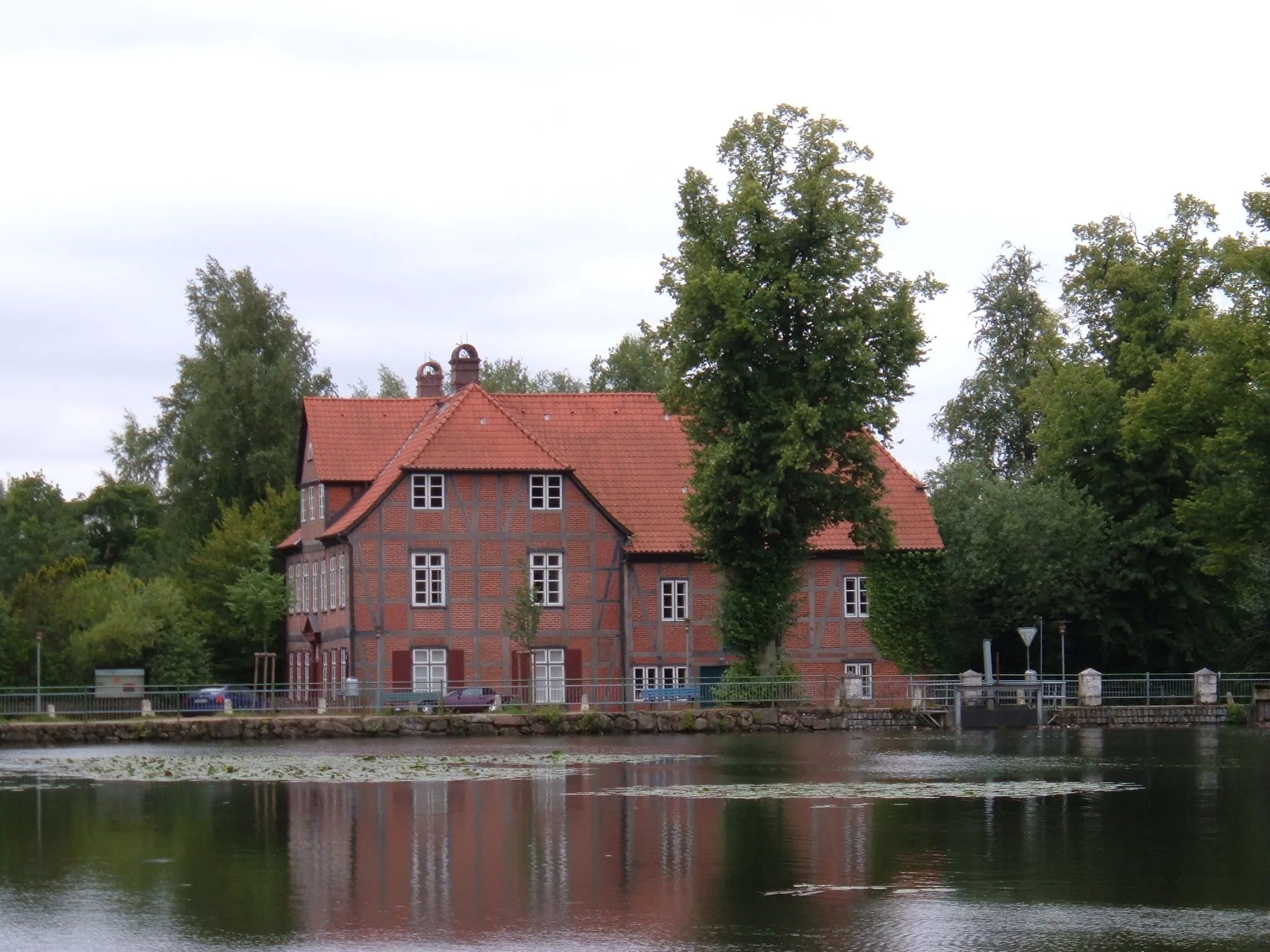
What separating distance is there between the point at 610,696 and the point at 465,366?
38.3 feet

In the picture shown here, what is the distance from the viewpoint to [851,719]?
4781 centimetres

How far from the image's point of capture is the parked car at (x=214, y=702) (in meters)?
49.2

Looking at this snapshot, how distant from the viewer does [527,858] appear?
59.7 ft

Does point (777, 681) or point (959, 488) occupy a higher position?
point (959, 488)

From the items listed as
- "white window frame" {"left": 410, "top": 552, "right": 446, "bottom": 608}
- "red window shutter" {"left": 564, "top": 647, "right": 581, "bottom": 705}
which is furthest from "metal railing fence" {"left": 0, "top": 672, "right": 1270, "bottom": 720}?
"white window frame" {"left": 410, "top": 552, "right": 446, "bottom": 608}

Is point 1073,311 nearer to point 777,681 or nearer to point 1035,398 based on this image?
point 1035,398

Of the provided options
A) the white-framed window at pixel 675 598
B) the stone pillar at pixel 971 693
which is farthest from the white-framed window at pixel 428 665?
the stone pillar at pixel 971 693

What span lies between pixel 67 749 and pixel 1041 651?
1108 inches

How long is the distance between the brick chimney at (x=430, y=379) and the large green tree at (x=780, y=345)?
1434cm

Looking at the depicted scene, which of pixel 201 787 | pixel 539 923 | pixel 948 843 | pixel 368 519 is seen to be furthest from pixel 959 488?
pixel 539 923

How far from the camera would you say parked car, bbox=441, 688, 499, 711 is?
1923 inches

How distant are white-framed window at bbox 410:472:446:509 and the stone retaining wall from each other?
1730 cm

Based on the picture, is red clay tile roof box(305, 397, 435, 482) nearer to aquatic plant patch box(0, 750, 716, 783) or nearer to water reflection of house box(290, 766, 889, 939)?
aquatic plant patch box(0, 750, 716, 783)

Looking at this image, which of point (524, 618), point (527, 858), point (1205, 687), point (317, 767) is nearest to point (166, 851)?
point (527, 858)
